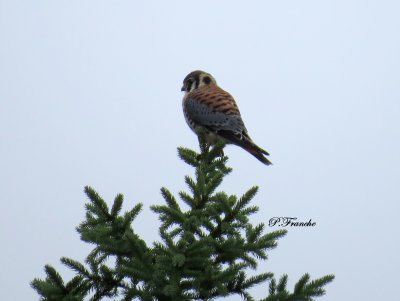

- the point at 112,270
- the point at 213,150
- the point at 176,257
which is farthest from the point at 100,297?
the point at 213,150

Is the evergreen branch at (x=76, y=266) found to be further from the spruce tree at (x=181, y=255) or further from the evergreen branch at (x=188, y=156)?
the evergreen branch at (x=188, y=156)

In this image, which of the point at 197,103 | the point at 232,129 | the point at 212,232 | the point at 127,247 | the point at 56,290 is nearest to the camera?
the point at 56,290

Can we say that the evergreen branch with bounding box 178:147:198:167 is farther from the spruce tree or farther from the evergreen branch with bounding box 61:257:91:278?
the evergreen branch with bounding box 61:257:91:278

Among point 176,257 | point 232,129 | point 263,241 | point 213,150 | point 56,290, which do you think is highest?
point 232,129

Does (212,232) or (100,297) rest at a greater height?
(212,232)

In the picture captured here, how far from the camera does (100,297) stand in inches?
103

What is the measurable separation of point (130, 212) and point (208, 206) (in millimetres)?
421

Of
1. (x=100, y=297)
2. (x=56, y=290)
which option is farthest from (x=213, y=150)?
(x=56, y=290)

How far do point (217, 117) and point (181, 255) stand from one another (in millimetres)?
3525

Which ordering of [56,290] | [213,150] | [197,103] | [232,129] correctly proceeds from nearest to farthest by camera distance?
[56,290], [213,150], [232,129], [197,103]

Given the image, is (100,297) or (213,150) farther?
(213,150)

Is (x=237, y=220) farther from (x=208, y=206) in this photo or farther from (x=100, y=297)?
(x=100, y=297)

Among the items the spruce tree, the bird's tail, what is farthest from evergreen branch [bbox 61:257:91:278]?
the bird's tail

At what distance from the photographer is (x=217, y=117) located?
A: 5789mm
